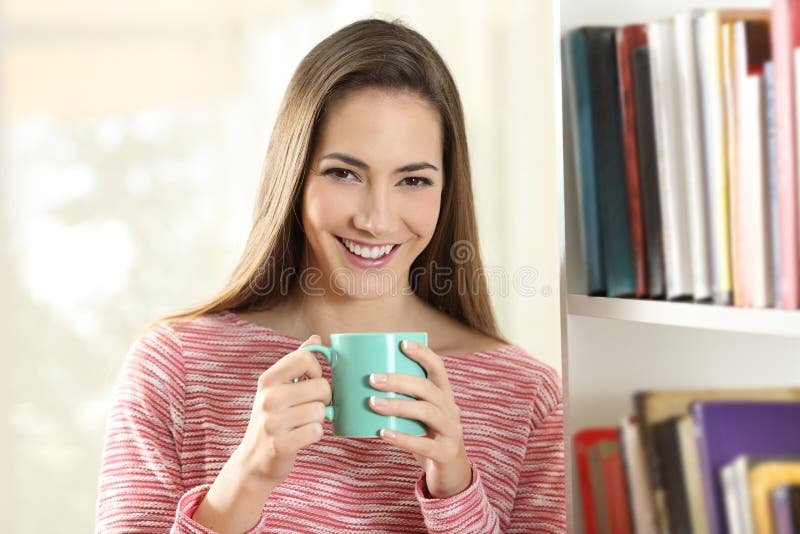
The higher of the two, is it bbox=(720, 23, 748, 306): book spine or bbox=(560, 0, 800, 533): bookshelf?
bbox=(720, 23, 748, 306): book spine

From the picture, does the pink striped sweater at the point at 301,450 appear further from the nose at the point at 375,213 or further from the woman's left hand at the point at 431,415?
the nose at the point at 375,213

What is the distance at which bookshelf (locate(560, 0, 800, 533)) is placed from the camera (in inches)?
26.5

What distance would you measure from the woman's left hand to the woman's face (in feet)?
0.95

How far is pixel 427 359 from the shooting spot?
103 cm

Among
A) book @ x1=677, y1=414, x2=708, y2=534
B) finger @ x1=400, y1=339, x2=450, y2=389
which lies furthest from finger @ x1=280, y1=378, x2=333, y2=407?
book @ x1=677, y1=414, x2=708, y2=534

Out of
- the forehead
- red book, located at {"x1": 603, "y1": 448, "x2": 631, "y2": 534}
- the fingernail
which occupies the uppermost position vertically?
the forehead

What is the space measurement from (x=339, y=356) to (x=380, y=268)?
1.13 ft

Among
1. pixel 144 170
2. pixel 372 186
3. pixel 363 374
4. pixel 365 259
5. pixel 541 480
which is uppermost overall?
pixel 144 170

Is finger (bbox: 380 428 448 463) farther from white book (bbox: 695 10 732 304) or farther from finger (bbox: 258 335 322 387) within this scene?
white book (bbox: 695 10 732 304)

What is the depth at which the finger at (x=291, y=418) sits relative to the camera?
3.33 ft

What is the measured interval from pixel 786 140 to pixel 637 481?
0.31 m

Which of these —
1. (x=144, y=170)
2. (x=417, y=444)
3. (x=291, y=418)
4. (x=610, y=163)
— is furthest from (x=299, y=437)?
(x=144, y=170)

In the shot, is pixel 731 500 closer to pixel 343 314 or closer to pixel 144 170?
pixel 343 314

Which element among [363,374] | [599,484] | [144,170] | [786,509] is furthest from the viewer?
[144,170]
